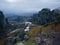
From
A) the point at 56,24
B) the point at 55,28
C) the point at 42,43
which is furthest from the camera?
the point at 56,24

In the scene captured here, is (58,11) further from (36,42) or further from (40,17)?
(36,42)

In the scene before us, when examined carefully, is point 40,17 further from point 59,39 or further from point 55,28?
point 59,39

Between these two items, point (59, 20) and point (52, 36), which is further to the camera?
point (59, 20)

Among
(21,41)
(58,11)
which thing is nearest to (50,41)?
(21,41)

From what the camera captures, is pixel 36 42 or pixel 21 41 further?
pixel 21 41

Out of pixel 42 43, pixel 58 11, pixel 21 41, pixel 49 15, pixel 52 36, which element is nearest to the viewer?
pixel 42 43

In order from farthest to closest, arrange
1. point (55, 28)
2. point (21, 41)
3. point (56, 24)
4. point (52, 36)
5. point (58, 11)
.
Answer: point (58, 11), point (56, 24), point (55, 28), point (21, 41), point (52, 36)

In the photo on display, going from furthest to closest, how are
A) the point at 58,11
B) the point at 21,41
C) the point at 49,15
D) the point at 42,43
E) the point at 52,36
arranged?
the point at 49,15 → the point at 58,11 → the point at 21,41 → the point at 52,36 → the point at 42,43

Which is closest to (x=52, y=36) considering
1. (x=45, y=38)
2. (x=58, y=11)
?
(x=45, y=38)

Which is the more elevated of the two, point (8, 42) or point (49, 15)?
point (49, 15)
